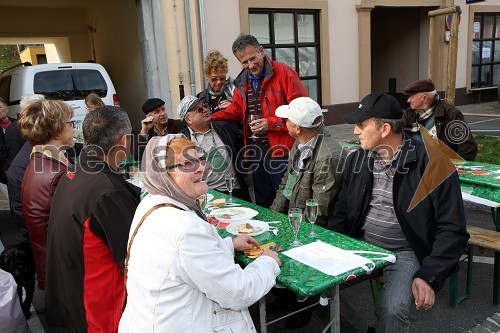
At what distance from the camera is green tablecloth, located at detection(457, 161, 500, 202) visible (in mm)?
3195

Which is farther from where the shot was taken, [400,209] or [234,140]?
[234,140]

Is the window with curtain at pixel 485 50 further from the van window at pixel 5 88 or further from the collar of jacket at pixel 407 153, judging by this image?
the collar of jacket at pixel 407 153

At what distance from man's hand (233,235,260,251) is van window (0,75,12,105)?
7.68 metres

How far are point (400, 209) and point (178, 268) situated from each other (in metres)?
1.44

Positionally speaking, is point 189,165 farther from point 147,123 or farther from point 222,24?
point 222,24

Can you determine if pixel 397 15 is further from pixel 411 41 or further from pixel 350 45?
pixel 350 45

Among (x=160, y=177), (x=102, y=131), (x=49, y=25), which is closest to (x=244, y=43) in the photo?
(x=102, y=131)

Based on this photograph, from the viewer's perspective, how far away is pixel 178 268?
150cm

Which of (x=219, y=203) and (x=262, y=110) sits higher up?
(x=262, y=110)

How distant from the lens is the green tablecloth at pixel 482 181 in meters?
3.20

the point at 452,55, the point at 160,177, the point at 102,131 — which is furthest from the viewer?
the point at 452,55

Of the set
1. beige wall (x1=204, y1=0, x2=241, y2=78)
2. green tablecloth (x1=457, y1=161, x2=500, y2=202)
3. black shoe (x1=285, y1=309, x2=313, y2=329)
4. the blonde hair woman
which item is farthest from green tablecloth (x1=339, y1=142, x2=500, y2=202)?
beige wall (x1=204, y1=0, x2=241, y2=78)

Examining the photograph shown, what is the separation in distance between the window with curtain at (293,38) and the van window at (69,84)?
138 inches

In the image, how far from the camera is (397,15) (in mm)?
14203
